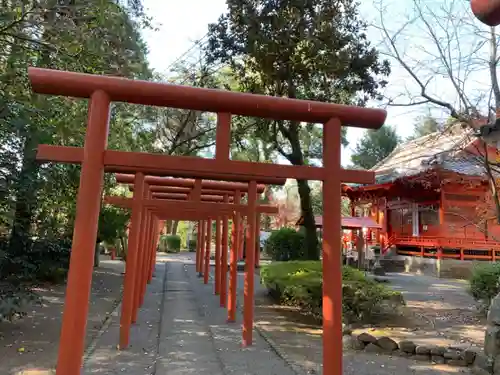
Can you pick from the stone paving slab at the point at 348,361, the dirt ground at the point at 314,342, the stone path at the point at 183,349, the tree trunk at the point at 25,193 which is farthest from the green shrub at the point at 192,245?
the stone paving slab at the point at 348,361

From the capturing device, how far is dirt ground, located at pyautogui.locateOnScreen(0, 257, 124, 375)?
5.18m

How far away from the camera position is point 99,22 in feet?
22.7

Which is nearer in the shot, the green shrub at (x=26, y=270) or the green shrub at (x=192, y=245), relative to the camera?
the green shrub at (x=26, y=270)

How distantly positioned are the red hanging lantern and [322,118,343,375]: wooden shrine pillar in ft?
5.65

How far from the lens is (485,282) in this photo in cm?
916

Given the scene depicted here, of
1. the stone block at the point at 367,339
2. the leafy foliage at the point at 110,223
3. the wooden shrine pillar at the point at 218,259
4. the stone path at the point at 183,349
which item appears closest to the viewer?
the stone path at the point at 183,349

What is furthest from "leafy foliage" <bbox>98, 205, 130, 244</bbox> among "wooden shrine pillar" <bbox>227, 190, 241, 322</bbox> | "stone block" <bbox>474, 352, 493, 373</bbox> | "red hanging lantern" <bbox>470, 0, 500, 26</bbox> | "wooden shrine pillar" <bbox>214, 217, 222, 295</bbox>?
"red hanging lantern" <bbox>470, 0, 500, 26</bbox>

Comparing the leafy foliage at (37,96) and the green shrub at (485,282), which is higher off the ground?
the leafy foliage at (37,96)

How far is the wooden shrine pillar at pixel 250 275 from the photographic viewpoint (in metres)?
6.32

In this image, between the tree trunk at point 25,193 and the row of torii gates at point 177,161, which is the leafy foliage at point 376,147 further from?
the row of torii gates at point 177,161

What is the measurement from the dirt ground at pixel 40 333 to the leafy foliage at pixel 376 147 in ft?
90.2

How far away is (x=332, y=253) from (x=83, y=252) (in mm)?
2077

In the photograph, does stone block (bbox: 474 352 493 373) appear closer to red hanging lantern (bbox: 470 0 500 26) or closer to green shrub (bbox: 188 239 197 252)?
red hanging lantern (bbox: 470 0 500 26)

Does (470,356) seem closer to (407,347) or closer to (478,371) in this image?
(478,371)
